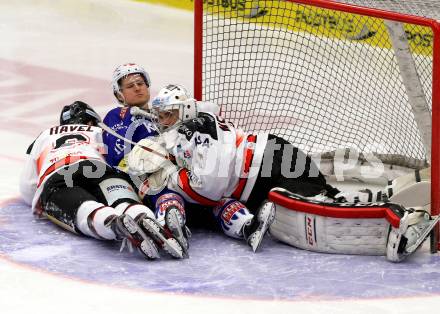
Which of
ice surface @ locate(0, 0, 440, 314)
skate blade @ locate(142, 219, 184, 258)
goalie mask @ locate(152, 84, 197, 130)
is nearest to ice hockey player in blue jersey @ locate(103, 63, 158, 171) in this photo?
goalie mask @ locate(152, 84, 197, 130)

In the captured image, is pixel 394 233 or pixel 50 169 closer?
pixel 394 233

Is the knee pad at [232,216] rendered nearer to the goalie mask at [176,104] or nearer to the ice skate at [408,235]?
the goalie mask at [176,104]

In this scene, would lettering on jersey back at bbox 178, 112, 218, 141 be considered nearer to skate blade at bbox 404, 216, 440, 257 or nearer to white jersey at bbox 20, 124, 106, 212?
white jersey at bbox 20, 124, 106, 212

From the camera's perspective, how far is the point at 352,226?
3.71m

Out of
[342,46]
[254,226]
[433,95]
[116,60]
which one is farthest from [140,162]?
→ [116,60]

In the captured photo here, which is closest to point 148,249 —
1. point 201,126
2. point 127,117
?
point 201,126

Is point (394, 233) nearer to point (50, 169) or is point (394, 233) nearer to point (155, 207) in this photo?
point (155, 207)

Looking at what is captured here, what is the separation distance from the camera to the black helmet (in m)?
4.46

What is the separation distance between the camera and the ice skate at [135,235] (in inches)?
141

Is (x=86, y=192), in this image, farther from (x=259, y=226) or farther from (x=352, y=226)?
(x=352, y=226)

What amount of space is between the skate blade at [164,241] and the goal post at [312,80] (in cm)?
101

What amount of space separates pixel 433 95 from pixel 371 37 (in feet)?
3.43

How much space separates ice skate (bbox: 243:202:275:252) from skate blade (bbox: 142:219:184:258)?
0.27 m

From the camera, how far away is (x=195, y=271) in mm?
3562
